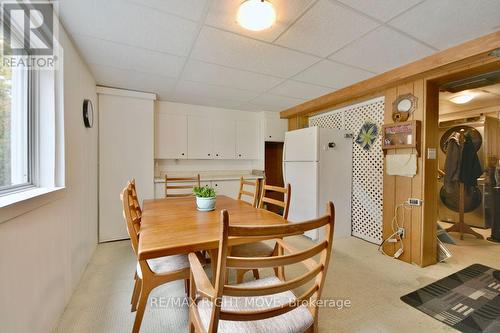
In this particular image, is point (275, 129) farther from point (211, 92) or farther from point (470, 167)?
→ point (470, 167)

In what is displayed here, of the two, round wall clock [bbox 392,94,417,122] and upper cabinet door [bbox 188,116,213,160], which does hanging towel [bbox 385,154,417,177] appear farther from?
upper cabinet door [bbox 188,116,213,160]

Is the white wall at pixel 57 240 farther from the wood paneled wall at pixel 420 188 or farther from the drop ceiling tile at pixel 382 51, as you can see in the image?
the wood paneled wall at pixel 420 188

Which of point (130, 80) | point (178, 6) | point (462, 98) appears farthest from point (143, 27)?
point (462, 98)

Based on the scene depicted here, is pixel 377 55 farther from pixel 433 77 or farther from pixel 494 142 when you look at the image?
pixel 494 142

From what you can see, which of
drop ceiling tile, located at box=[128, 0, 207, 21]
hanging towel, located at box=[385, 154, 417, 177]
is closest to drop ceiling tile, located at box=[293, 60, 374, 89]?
hanging towel, located at box=[385, 154, 417, 177]

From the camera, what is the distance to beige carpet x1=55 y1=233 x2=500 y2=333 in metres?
1.46

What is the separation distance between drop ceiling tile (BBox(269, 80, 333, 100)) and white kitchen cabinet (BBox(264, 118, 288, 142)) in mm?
1043

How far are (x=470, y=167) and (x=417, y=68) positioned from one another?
263 centimetres

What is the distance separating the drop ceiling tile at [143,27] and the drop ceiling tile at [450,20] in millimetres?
1590

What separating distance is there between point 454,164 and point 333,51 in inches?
131

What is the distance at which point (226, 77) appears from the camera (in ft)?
8.50

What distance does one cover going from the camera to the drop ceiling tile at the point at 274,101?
3362mm

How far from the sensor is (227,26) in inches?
63.9

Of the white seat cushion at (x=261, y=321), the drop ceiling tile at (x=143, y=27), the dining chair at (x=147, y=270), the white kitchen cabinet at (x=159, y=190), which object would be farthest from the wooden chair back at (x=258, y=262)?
the white kitchen cabinet at (x=159, y=190)
